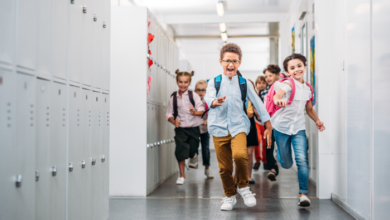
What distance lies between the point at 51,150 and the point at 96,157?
0.77 metres

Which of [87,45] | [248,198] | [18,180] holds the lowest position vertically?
[248,198]

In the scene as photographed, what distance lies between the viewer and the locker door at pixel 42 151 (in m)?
2.04

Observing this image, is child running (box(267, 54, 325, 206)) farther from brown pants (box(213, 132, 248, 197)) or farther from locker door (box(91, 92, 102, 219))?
locker door (box(91, 92, 102, 219))

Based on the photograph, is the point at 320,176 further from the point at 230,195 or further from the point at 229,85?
the point at 229,85

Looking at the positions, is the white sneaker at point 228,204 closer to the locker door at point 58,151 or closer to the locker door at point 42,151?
the locker door at point 58,151

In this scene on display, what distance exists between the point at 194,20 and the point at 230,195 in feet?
20.4

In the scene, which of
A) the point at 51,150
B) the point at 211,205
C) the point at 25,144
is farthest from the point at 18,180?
the point at 211,205

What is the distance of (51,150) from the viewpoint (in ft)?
7.19

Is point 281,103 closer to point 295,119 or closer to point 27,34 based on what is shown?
point 295,119

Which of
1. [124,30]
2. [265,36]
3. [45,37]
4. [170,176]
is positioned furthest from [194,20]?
[45,37]

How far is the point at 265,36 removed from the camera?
11031 mm

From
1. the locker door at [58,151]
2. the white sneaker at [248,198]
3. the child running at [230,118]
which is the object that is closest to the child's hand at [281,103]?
the child running at [230,118]

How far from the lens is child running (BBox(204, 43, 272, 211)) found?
3.56m

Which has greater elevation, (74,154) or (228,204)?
(74,154)
